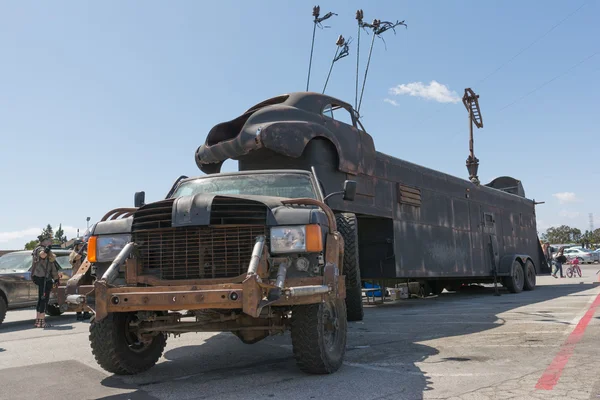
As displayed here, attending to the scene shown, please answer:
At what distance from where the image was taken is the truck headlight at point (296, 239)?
4535 millimetres

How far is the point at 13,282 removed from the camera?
422 inches

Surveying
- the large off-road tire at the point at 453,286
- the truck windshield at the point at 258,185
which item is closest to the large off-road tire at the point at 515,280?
the large off-road tire at the point at 453,286

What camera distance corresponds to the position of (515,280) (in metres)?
15.4

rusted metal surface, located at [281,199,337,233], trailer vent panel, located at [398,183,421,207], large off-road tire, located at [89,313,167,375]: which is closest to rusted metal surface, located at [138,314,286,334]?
large off-road tire, located at [89,313,167,375]

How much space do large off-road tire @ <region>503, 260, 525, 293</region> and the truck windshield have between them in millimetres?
11403

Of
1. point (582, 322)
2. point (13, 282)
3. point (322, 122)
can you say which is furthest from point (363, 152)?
point (13, 282)

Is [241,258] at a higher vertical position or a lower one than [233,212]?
lower

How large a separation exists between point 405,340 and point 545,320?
303 centimetres

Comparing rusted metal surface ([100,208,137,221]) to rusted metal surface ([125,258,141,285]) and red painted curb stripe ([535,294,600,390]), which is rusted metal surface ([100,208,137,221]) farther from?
red painted curb stripe ([535,294,600,390])

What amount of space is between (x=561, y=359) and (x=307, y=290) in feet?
9.64

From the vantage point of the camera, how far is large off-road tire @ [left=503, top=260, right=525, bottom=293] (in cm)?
1535

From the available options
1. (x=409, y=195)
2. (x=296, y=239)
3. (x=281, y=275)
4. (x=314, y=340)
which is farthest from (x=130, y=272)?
(x=409, y=195)

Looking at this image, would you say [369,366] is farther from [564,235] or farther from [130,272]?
[564,235]

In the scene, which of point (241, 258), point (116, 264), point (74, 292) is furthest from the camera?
point (74, 292)
